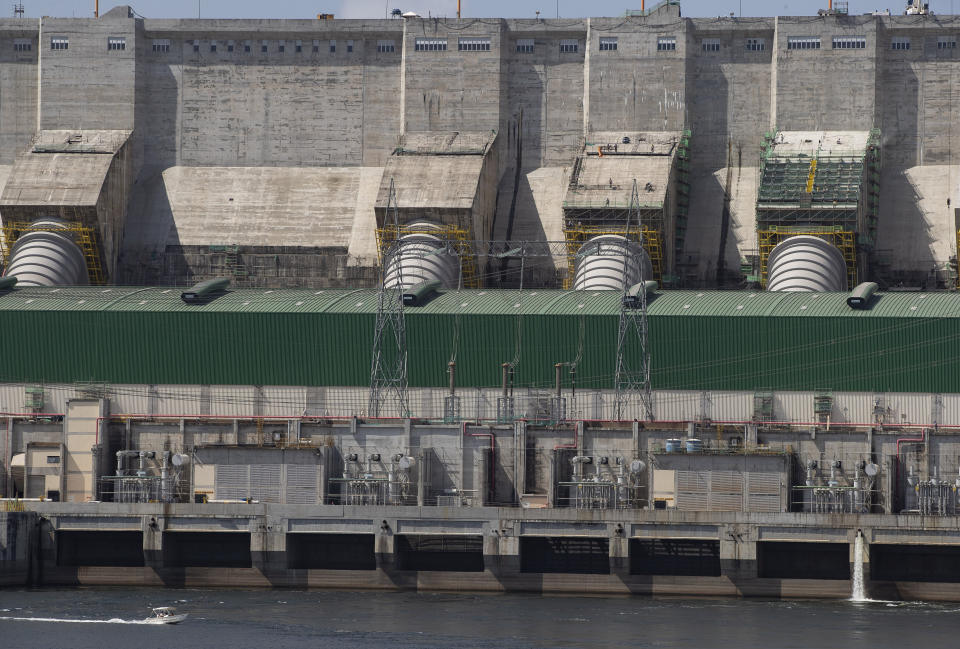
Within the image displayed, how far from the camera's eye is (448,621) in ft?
302

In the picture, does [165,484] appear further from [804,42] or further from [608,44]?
[804,42]

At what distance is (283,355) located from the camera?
407 ft

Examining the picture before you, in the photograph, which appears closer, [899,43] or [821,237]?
[821,237]

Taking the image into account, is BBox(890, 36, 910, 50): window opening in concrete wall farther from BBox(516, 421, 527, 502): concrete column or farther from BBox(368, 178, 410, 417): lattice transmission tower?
BBox(516, 421, 527, 502): concrete column

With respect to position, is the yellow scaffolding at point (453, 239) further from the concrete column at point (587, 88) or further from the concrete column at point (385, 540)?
the concrete column at point (385, 540)

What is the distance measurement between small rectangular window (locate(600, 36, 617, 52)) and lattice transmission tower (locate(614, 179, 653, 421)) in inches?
1403

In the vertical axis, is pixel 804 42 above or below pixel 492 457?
above

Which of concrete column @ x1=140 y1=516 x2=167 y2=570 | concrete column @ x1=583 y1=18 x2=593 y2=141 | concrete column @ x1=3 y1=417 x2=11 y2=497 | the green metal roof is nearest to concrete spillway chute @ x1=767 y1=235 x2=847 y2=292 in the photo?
the green metal roof

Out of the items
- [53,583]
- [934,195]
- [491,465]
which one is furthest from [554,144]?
[53,583]

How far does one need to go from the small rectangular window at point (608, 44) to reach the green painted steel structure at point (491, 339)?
3027 centimetres

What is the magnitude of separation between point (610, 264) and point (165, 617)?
175 feet

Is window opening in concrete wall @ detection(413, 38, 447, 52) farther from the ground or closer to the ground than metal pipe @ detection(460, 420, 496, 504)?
farther from the ground

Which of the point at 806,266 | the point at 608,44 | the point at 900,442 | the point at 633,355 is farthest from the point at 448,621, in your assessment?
the point at 608,44

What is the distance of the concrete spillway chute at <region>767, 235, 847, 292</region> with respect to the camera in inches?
5276
